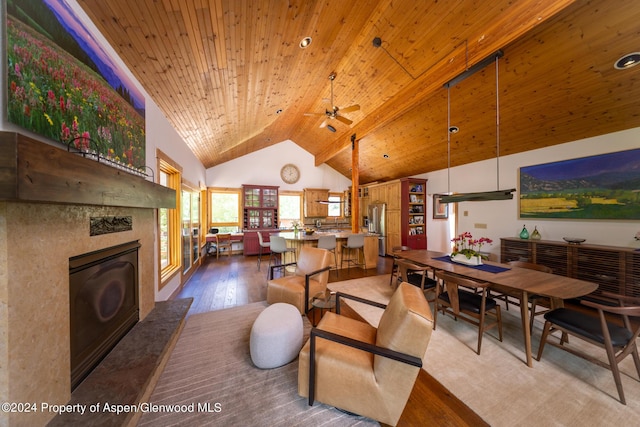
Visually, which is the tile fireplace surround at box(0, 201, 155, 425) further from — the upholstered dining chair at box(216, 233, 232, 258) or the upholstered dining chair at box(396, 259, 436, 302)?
the upholstered dining chair at box(216, 233, 232, 258)

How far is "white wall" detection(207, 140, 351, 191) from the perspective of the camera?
22.9 ft

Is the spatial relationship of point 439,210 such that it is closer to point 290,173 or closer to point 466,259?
point 466,259

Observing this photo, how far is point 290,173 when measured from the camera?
25.4 feet

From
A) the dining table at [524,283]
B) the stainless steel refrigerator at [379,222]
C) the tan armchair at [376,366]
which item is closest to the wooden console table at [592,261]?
the dining table at [524,283]

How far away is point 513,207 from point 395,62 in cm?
398

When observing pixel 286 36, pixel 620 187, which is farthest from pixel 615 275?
pixel 286 36

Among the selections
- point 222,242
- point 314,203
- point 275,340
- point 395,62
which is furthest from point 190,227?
point 395,62

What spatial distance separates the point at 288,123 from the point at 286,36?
3.49 metres

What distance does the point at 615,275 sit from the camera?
298 centimetres

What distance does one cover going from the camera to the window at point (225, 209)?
271 inches

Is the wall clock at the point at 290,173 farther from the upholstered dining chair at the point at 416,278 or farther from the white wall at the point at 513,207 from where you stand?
the upholstered dining chair at the point at 416,278

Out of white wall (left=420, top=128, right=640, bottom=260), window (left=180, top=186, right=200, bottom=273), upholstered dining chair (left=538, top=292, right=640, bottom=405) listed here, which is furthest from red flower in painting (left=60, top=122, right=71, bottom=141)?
white wall (left=420, top=128, right=640, bottom=260)

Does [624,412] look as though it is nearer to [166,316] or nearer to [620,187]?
[620,187]

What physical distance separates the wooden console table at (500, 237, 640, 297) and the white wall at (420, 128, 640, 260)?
345mm
